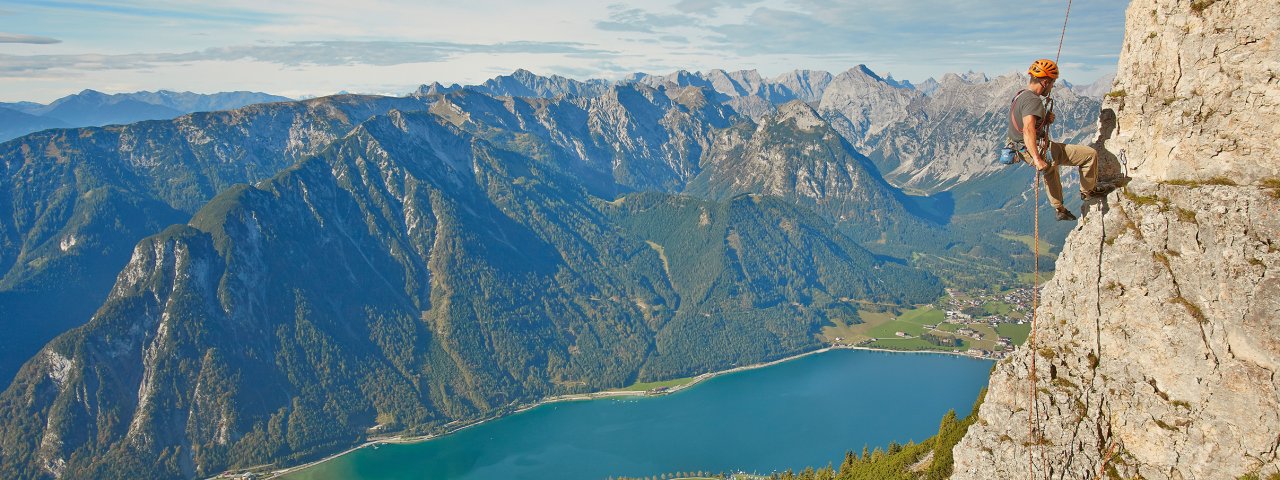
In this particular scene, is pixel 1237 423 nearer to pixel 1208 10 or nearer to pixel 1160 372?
pixel 1160 372

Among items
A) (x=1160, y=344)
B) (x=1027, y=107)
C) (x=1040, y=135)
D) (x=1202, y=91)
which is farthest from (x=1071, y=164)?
(x=1160, y=344)

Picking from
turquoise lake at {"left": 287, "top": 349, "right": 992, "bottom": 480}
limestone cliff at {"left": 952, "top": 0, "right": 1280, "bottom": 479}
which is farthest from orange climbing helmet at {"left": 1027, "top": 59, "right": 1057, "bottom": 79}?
turquoise lake at {"left": 287, "top": 349, "right": 992, "bottom": 480}

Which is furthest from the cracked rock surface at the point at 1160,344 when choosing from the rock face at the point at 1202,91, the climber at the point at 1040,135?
the climber at the point at 1040,135

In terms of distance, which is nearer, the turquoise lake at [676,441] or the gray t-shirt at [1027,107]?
the gray t-shirt at [1027,107]

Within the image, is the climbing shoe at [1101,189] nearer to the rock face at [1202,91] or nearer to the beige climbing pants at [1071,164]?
the beige climbing pants at [1071,164]

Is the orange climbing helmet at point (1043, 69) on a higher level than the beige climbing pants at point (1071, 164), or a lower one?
higher

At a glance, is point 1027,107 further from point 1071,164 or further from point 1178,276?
point 1178,276

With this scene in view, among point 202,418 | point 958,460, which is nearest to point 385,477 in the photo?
point 202,418

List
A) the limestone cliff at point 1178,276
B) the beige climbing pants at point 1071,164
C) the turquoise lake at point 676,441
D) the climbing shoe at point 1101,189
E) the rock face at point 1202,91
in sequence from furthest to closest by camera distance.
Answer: the turquoise lake at point 676,441 → the climbing shoe at point 1101,189 → the beige climbing pants at point 1071,164 → the rock face at point 1202,91 → the limestone cliff at point 1178,276
